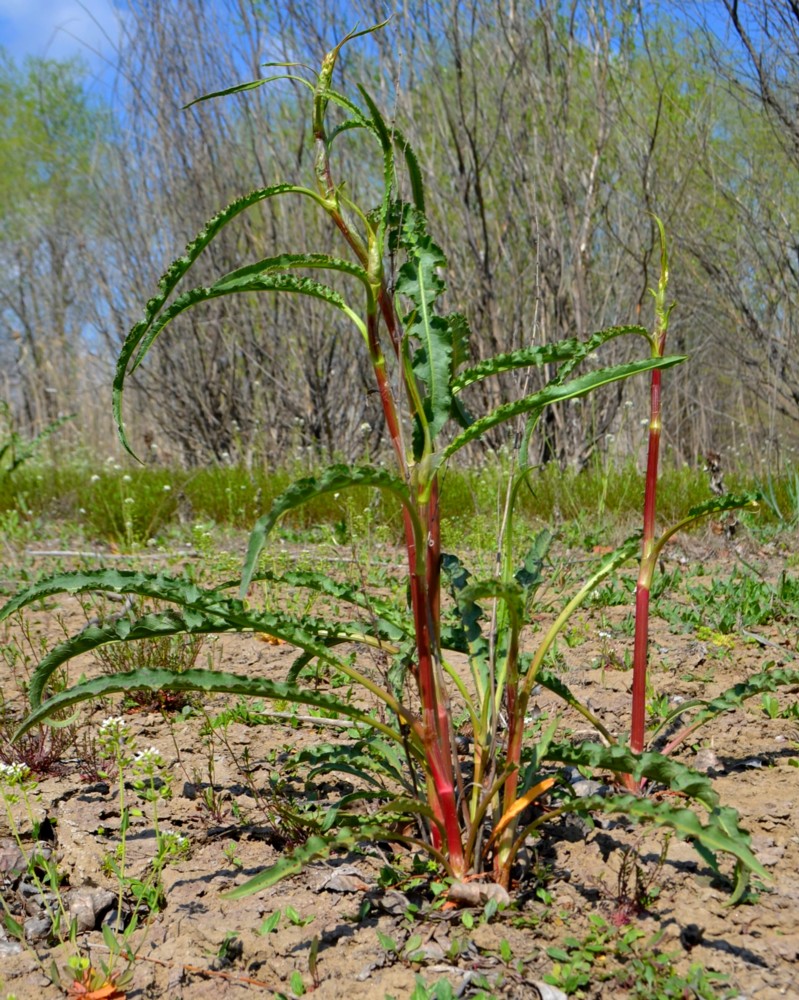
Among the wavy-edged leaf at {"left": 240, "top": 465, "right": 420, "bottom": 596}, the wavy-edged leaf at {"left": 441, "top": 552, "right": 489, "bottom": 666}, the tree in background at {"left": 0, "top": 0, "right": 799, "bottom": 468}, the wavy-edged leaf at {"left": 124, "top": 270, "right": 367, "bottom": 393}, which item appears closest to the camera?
the wavy-edged leaf at {"left": 240, "top": 465, "right": 420, "bottom": 596}

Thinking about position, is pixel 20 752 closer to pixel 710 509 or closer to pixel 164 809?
pixel 164 809

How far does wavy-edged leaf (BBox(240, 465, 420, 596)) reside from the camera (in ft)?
3.50

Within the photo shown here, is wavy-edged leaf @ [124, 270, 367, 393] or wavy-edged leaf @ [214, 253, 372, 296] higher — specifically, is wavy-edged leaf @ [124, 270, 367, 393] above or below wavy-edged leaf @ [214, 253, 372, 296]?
below

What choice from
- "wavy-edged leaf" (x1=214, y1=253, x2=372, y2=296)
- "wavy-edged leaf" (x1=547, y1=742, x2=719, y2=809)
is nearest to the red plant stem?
"wavy-edged leaf" (x1=547, y1=742, x2=719, y2=809)

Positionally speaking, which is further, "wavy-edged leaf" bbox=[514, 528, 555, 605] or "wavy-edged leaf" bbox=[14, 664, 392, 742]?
"wavy-edged leaf" bbox=[514, 528, 555, 605]

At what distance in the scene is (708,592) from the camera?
10.1 feet

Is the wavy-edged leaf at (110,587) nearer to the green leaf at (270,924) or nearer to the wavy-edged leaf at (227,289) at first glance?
the wavy-edged leaf at (227,289)

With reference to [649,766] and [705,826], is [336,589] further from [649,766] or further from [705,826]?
[705,826]

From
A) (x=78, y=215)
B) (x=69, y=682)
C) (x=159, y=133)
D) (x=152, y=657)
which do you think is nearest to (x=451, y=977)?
(x=152, y=657)

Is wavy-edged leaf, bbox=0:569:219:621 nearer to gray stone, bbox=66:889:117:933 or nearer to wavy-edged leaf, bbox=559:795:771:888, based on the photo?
gray stone, bbox=66:889:117:933

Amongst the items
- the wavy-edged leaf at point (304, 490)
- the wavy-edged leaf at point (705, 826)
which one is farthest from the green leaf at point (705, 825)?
the wavy-edged leaf at point (304, 490)

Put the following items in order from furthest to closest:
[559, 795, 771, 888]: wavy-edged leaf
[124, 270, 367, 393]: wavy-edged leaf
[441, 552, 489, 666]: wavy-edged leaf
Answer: [441, 552, 489, 666]: wavy-edged leaf, [124, 270, 367, 393]: wavy-edged leaf, [559, 795, 771, 888]: wavy-edged leaf

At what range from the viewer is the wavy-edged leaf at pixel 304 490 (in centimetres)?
107

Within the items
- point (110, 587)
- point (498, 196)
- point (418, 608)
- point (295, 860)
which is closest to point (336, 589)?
point (418, 608)
